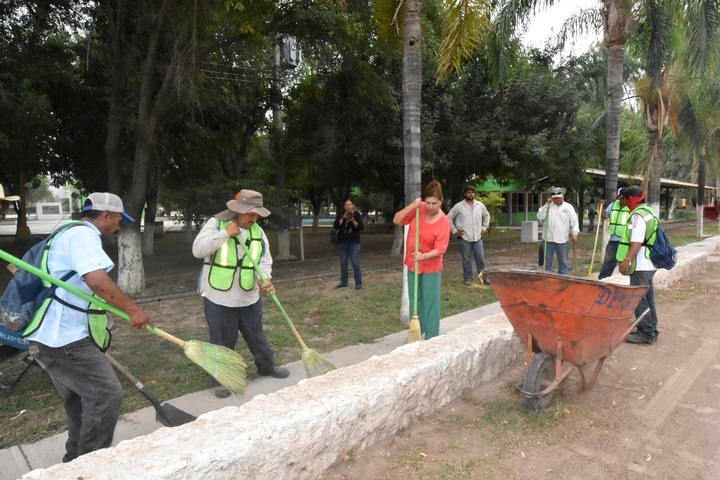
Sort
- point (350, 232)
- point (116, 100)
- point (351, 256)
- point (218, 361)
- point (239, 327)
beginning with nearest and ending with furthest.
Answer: point (218, 361)
point (239, 327)
point (350, 232)
point (351, 256)
point (116, 100)

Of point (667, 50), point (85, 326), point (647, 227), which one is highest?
point (667, 50)

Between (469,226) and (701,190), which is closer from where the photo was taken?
(469,226)

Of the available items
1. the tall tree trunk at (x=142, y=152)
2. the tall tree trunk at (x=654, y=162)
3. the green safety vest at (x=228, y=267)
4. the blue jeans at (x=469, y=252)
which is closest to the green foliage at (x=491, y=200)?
the tall tree trunk at (x=654, y=162)

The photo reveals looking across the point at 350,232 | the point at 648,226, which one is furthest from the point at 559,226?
the point at 350,232

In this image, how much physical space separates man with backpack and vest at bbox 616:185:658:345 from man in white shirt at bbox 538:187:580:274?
2.54 metres

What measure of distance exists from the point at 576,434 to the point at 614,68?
9135mm

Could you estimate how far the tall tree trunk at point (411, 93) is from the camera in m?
6.34

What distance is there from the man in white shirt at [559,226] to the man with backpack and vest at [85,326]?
7.05m

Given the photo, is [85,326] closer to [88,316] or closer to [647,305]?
[88,316]

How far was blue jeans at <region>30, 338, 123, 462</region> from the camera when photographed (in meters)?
2.66

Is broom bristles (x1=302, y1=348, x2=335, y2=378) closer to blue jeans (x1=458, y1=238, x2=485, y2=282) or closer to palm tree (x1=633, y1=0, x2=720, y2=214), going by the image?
blue jeans (x1=458, y1=238, x2=485, y2=282)

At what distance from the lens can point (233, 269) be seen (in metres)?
3.92

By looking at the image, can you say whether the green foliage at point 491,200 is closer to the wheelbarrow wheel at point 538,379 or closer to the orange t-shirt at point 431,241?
the orange t-shirt at point 431,241

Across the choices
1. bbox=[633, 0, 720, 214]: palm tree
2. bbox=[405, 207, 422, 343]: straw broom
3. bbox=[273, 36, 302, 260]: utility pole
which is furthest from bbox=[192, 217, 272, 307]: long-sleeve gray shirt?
bbox=[633, 0, 720, 214]: palm tree
